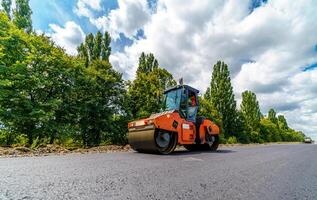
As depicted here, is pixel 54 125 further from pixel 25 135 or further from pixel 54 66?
pixel 54 66

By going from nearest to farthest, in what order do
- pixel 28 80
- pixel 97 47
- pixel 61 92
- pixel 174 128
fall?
pixel 174 128, pixel 28 80, pixel 61 92, pixel 97 47

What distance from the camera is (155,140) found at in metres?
6.98

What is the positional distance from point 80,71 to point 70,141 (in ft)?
16.4

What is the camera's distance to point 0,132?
12.1 m

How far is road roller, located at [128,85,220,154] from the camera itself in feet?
23.4

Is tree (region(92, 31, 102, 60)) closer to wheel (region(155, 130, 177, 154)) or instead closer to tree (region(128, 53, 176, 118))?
tree (region(128, 53, 176, 118))

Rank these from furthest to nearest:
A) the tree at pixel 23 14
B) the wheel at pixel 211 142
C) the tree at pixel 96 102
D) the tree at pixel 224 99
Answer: the tree at pixel 224 99
the tree at pixel 23 14
the tree at pixel 96 102
the wheel at pixel 211 142

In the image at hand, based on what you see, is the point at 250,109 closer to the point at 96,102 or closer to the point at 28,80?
the point at 96,102

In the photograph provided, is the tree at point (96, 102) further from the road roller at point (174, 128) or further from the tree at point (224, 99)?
the tree at point (224, 99)

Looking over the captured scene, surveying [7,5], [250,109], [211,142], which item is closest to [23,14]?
[7,5]

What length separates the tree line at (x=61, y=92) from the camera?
1169cm

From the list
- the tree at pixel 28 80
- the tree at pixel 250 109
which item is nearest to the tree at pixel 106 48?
the tree at pixel 28 80

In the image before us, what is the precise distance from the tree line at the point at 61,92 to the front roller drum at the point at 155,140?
5263mm

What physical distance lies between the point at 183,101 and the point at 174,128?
1425 millimetres
